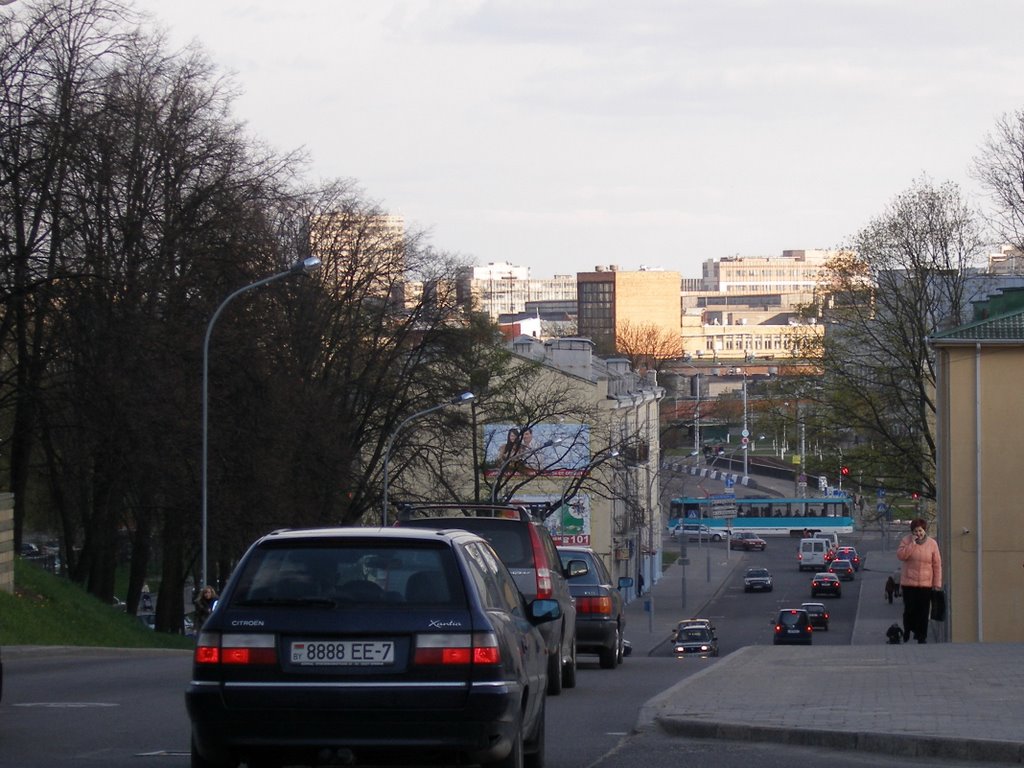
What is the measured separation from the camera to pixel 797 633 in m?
45.9

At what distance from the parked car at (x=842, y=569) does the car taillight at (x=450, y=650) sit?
76147mm

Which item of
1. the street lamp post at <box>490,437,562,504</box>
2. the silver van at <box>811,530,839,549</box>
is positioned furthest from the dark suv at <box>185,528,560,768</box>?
the silver van at <box>811,530,839,549</box>

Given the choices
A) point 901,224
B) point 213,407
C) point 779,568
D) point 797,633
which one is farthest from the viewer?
point 779,568

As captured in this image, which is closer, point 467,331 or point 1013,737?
point 1013,737

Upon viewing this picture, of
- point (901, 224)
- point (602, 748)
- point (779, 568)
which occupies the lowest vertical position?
point (779, 568)

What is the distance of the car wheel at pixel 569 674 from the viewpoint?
53.7 feet

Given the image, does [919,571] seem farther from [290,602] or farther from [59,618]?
[59,618]

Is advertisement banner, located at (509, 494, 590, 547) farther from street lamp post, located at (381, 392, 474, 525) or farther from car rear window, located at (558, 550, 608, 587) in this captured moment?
car rear window, located at (558, 550, 608, 587)

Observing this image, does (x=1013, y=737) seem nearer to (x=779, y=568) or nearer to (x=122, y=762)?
(x=122, y=762)

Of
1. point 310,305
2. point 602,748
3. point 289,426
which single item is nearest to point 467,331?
point 310,305

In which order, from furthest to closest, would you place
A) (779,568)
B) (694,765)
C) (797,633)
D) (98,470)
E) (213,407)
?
(779,568)
(797,633)
(213,407)
(98,470)
(694,765)

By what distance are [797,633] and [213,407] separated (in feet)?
60.0

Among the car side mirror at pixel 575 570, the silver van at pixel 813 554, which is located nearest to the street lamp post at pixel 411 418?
the car side mirror at pixel 575 570

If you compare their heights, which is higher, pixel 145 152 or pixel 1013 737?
pixel 145 152
